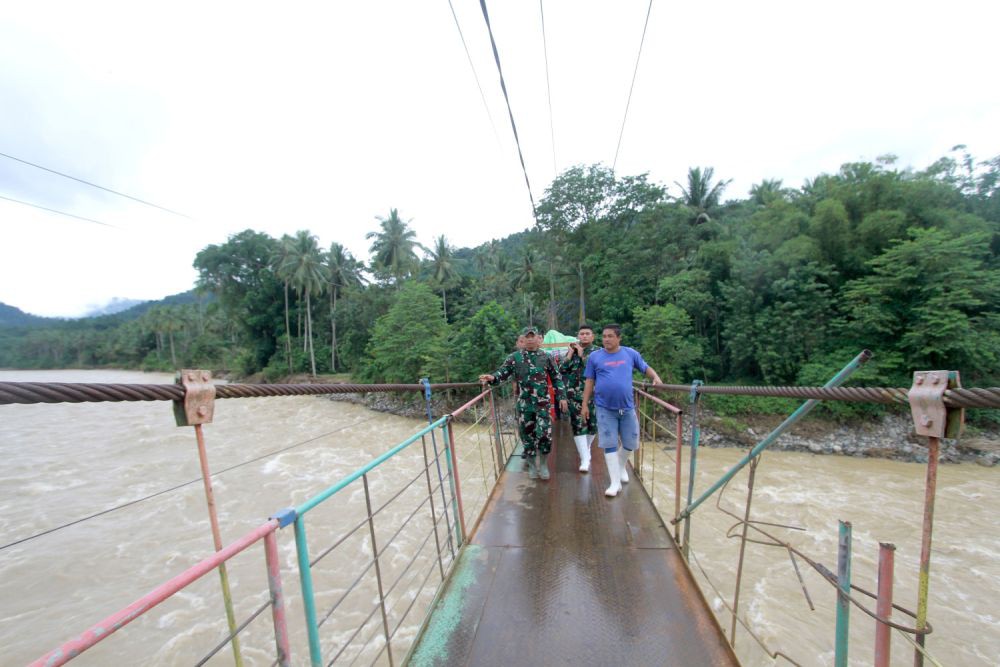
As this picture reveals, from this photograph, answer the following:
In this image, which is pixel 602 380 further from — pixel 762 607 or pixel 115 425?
pixel 115 425

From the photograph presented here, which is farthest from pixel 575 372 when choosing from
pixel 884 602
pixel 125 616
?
pixel 125 616

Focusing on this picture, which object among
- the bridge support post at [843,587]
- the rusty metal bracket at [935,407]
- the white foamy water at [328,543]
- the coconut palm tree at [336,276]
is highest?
the coconut palm tree at [336,276]

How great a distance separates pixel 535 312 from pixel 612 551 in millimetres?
28404

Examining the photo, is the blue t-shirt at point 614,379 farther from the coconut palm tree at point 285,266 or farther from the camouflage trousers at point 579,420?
the coconut palm tree at point 285,266

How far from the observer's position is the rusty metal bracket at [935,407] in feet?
3.18

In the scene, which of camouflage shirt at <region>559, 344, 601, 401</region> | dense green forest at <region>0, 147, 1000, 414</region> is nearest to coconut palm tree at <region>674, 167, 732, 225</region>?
dense green forest at <region>0, 147, 1000, 414</region>

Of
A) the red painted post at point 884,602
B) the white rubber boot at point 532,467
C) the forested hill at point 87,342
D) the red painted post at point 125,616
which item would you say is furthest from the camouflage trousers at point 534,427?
the forested hill at point 87,342

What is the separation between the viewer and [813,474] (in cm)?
1263

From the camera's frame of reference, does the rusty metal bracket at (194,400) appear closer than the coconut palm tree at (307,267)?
Yes

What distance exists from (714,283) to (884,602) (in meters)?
21.1

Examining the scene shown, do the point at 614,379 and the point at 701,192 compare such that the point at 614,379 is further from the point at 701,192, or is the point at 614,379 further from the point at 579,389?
the point at 701,192

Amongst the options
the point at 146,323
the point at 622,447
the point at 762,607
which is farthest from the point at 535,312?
the point at 146,323

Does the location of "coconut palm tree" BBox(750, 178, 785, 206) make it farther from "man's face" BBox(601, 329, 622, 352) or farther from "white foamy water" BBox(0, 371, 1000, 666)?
"man's face" BBox(601, 329, 622, 352)

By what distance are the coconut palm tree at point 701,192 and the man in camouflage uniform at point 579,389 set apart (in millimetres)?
22527
